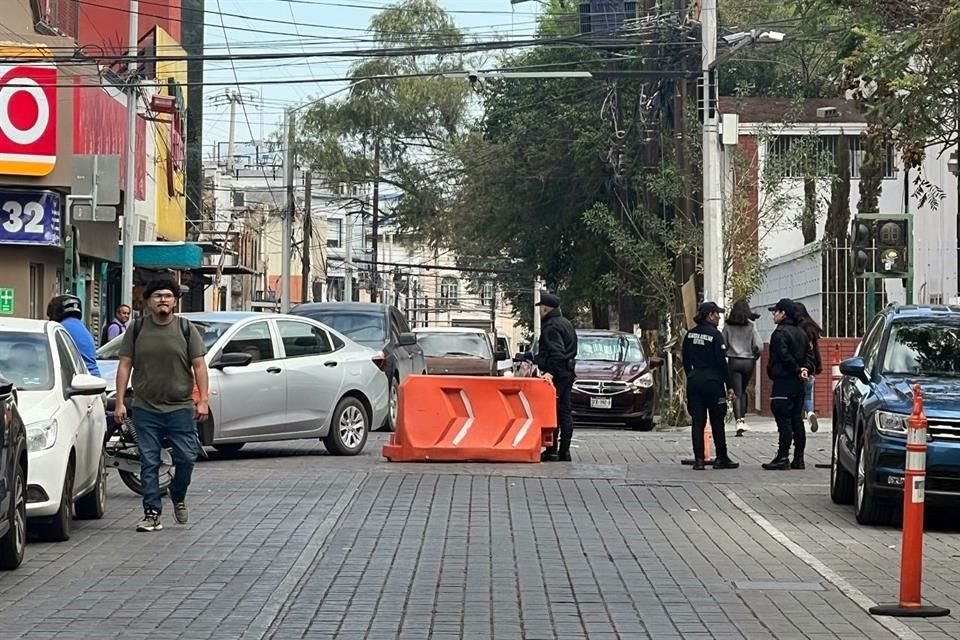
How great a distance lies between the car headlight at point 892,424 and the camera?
12.9 meters

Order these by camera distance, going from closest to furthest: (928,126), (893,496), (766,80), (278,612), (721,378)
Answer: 1. (278,612)
2. (893,496)
3. (928,126)
4. (721,378)
5. (766,80)

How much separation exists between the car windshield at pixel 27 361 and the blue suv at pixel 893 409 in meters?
6.28

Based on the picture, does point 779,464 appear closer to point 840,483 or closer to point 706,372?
point 706,372

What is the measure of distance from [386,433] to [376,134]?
41886mm

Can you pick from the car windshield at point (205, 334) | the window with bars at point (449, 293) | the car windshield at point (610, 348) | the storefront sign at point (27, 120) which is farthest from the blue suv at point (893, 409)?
the window with bars at point (449, 293)

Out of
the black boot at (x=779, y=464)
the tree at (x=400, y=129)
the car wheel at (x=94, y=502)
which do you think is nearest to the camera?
the car wheel at (x=94, y=502)

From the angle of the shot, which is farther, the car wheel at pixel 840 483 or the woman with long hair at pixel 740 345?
the woman with long hair at pixel 740 345

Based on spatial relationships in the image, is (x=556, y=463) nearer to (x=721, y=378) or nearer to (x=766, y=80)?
(x=721, y=378)

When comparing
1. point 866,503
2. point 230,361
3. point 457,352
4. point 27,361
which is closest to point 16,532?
point 27,361

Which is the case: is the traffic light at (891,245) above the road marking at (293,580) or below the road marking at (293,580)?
above

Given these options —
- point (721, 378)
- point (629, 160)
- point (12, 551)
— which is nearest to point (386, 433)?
point (721, 378)

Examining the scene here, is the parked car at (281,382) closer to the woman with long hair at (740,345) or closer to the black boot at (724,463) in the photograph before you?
the black boot at (724,463)

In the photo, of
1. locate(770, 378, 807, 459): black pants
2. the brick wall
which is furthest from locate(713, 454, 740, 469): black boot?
the brick wall

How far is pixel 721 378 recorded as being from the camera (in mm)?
17797
